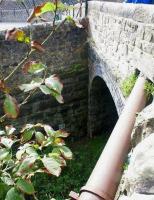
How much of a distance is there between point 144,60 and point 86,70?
14.8 feet

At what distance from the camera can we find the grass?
7.18m

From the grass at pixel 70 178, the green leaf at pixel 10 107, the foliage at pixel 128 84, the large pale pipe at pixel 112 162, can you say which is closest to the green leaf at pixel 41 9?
the green leaf at pixel 10 107

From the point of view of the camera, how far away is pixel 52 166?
5.28 ft

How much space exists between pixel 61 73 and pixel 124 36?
3.46 meters

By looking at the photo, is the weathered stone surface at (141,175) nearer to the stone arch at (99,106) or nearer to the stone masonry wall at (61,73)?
the stone masonry wall at (61,73)

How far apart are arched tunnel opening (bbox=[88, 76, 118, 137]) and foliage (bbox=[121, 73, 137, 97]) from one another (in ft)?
11.9

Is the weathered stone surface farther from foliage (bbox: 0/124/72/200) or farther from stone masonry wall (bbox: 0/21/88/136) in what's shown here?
stone masonry wall (bbox: 0/21/88/136)

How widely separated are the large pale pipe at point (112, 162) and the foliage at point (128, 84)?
3.26 ft

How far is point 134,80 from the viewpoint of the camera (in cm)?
499

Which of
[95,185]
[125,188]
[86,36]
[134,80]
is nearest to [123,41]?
[134,80]

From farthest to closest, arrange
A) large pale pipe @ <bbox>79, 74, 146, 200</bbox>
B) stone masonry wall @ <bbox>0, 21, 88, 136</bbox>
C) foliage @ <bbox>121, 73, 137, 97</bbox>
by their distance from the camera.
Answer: stone masonry wall @ <bbox>0, 21, 88, 136</bbox>, foliage @ <bbox>121, 73, 137, 97</bbox>, large pale pipe @ <bbox>79, 74, 146, 200</bbox>

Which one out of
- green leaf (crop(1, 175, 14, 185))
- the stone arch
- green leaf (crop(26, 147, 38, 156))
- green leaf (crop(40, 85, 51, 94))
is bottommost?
the stone arch

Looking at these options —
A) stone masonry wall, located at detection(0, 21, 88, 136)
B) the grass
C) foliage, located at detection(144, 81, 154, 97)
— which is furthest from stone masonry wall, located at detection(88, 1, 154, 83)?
the grass

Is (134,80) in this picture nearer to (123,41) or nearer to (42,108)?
(123,41)
